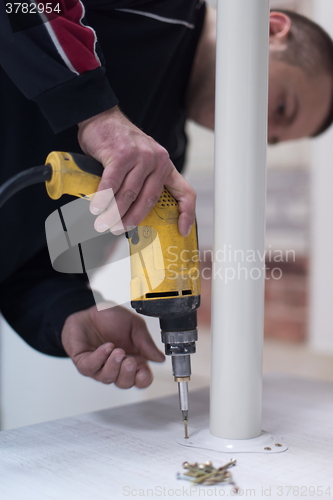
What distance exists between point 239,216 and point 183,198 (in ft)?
0.27

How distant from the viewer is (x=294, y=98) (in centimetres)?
94

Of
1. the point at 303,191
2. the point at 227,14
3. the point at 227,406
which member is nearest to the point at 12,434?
the point at 227,406

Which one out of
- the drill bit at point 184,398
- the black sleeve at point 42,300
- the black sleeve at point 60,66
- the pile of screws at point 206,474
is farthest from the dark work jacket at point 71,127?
the pile of screws at point 206,474

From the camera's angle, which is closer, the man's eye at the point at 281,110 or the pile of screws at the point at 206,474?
the pile of screws at the point at 206,474

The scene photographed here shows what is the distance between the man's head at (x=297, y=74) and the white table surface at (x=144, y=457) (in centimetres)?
56

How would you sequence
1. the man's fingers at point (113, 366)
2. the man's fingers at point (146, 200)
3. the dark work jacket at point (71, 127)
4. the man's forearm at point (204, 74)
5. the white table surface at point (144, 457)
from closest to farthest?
1. the white table surface at point (144, 457)
2. the man's fingers at point (146, 200)
3. the man's fingers at point (113, 366)
4. the dark work jacket at point (71, 127)
5. the man's forearm at point (204, 74)

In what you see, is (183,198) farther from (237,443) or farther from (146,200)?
(237,443)

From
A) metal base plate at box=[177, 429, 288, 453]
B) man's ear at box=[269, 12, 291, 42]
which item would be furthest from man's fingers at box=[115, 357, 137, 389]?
man's ear at box=[269, 12, 291, 42]

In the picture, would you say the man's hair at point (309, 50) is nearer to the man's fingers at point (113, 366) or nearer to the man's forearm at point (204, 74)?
the man's forearm at point (204, 74)

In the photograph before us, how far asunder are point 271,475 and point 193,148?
1.95 meters

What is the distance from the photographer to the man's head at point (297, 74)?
0.92 metres

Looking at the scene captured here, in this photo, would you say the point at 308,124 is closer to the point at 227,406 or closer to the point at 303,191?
the point at 227,406

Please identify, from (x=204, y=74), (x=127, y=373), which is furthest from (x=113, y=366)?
(x=204, y=74)

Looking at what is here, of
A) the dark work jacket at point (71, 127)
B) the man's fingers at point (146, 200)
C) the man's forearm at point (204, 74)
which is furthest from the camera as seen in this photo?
the man's forearm at point (204, 74)
